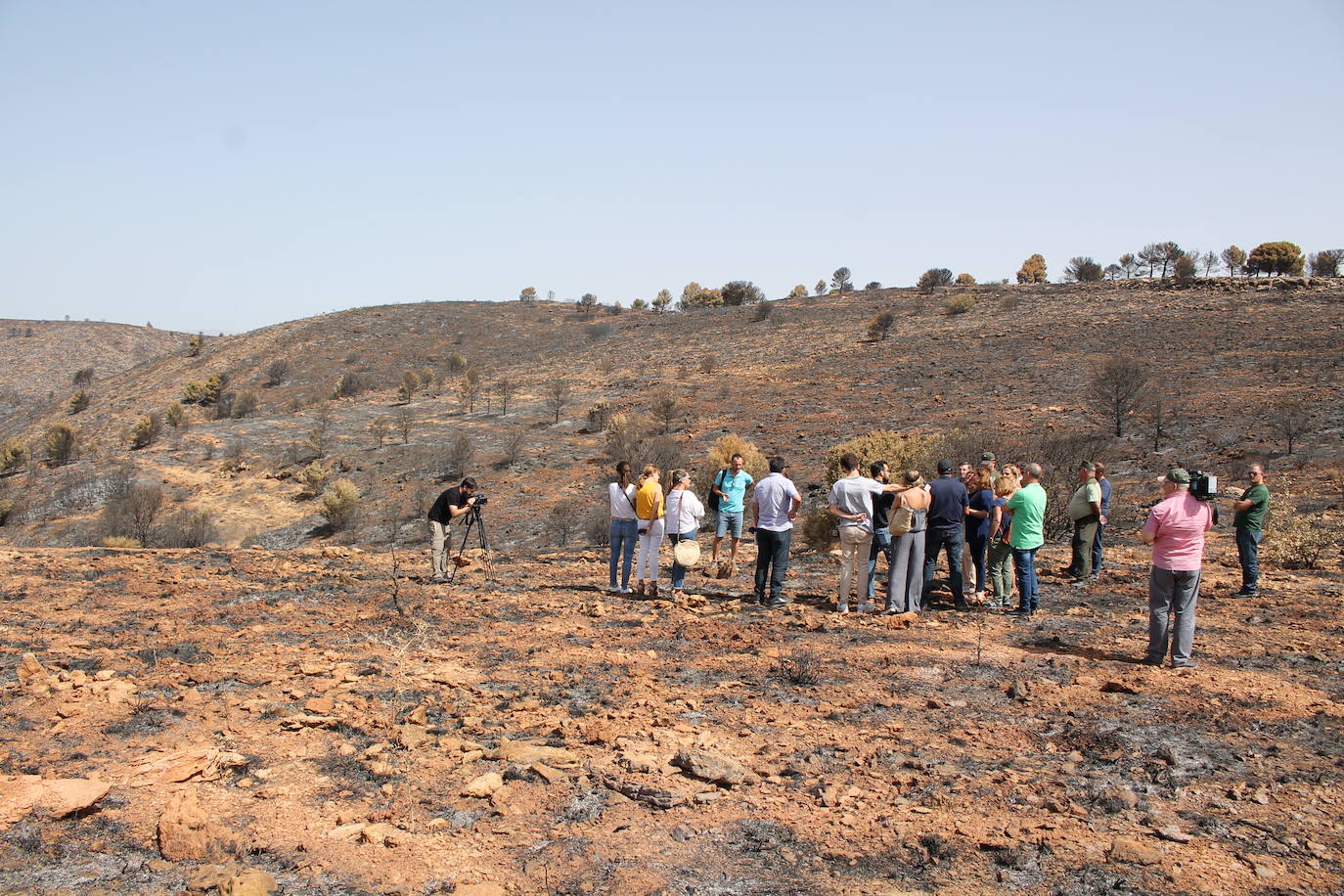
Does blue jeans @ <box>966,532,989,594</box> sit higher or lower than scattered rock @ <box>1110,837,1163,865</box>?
higher

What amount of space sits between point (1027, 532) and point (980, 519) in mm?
495

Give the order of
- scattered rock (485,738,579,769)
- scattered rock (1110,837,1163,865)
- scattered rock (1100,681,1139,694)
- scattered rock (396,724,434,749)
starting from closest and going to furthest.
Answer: scattered rock (1110,837,1163,865)
scattered rock (485,738,579,769)
scattered rock (396,724,434,749)
scattered rock (1100,681,1139,694)

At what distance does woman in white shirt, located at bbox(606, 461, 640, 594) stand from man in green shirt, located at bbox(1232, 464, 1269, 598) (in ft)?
21.3

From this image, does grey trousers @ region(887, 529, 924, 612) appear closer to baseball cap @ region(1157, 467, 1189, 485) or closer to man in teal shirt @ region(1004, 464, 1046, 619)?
man in teal shirt @ region(1004, 464, 1046, 619)

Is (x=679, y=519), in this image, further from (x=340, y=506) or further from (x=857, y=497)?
(x=340, y=506)

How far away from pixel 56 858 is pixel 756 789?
135 inches

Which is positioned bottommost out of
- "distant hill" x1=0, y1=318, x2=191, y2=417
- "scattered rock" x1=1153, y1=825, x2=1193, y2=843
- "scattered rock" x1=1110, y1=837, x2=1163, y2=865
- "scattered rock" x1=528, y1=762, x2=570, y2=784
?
"scattered rock" x1=528, y1=762, x2=570, y2=784

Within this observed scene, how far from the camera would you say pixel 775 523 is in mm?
9016

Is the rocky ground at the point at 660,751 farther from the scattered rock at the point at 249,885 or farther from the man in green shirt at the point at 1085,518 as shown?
the man in green shirt at the point at 1085,518

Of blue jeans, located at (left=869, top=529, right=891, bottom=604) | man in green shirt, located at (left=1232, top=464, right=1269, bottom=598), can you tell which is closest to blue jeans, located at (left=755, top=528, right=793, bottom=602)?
blue jeans, located at (left=869, top=529, right=891, bottom=604)

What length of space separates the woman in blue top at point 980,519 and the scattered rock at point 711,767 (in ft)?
16.1

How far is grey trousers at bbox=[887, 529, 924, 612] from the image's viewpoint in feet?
28.5

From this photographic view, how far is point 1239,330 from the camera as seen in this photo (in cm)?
3231

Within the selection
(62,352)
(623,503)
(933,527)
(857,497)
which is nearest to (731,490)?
(623,503)
